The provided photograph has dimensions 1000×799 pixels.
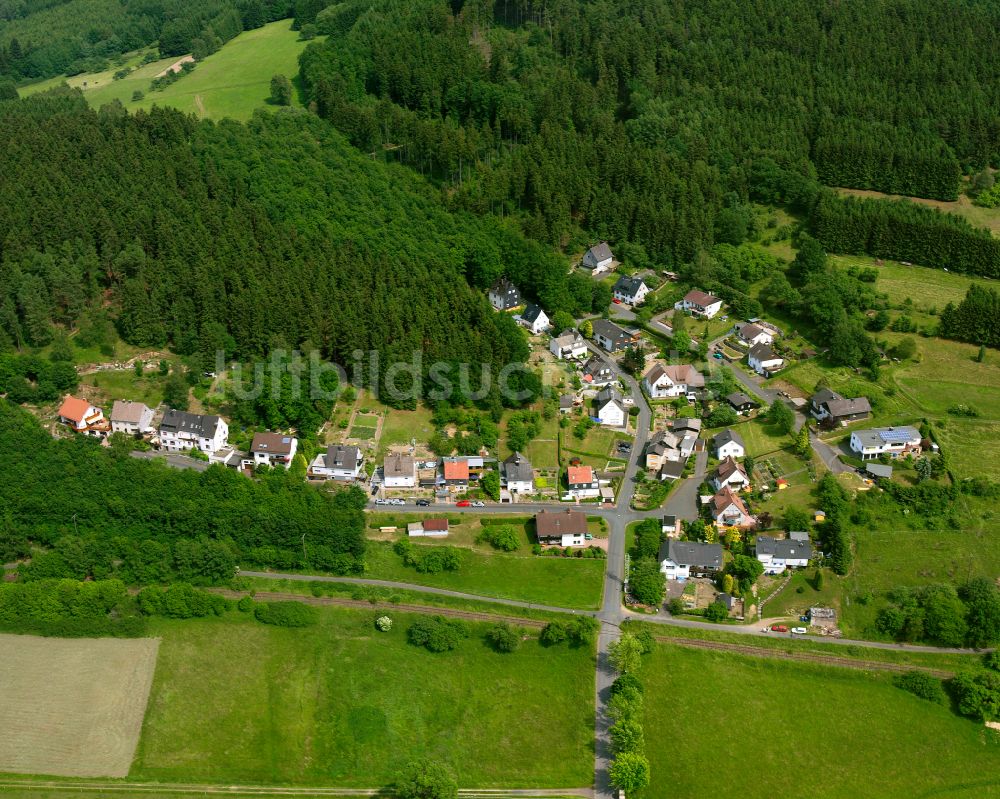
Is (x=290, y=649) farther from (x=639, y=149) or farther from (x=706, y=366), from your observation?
(x=639, y=149)

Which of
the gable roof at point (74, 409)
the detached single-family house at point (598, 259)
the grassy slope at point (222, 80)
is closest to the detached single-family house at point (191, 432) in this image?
the gable roof at point (74, 409)

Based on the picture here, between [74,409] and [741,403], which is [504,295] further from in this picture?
[74,409]

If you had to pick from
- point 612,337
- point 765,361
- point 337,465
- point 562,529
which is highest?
point 337,465

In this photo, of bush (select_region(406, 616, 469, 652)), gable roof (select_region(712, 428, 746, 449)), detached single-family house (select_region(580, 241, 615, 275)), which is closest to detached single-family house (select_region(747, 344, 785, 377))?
gable roof (select_region(712, 428, 746, 449))

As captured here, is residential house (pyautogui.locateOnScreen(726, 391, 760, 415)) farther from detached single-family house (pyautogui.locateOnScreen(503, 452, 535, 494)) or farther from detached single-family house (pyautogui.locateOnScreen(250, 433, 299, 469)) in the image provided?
detached single-family house (pyautogui.locateOnScreen(250, 433, 299, 469))

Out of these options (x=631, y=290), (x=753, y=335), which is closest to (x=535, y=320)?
(x=631, y=290)

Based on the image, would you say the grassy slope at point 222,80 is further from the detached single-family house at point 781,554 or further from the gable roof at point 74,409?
the detached single-family house at point 781,554

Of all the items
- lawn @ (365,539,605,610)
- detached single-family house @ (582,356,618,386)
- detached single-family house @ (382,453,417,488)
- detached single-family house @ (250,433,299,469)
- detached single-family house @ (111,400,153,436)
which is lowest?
detached single-family house @ (582,356,618,386)
